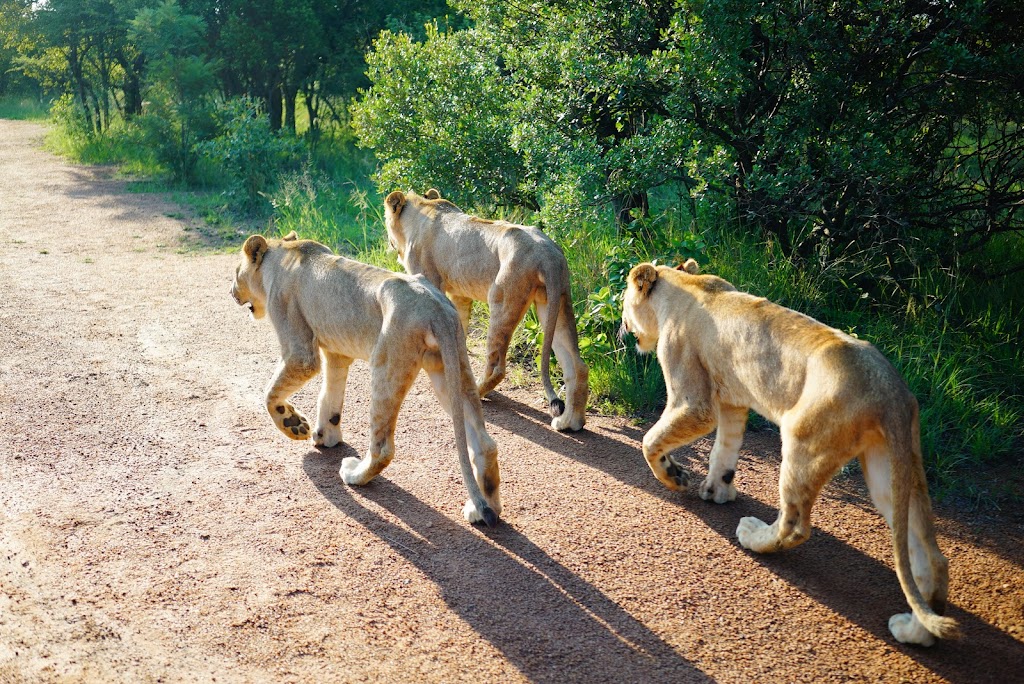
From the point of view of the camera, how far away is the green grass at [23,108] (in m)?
27.4

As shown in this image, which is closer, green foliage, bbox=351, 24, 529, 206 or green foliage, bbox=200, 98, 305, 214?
green foliage, bbox=351, 24, 529, 206

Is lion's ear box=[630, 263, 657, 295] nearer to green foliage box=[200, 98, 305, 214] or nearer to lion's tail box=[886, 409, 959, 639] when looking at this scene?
lion's tail box=[886, 409, 959, 639]

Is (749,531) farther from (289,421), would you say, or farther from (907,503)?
(289,421)

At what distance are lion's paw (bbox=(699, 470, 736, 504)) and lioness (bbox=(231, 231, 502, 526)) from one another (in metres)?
1.31

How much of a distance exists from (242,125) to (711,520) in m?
12.2

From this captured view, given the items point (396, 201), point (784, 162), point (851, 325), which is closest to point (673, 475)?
point (851, 325)

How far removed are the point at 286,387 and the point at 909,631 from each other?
3.87 m

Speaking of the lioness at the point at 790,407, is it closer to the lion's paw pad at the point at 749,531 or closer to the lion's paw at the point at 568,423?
the lion's paw pad at the point at 749,531

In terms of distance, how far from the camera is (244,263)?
647 centimetres

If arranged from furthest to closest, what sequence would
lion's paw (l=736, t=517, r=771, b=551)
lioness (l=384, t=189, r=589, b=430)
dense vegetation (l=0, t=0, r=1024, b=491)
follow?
→ 1. dense vegetation (l=0, t=0, r=1024, b=491)
2. lioness (l=384, t=189, r=589, b=430)
3. lion's paw (l=736, t=517, r=771, b=551)

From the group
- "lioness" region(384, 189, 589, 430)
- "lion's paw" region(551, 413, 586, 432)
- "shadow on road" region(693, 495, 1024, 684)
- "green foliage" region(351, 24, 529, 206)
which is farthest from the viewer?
"green foliage" region(351, 24, 529, 206)

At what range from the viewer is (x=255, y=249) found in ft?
20.9

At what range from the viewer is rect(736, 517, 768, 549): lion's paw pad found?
4.95m

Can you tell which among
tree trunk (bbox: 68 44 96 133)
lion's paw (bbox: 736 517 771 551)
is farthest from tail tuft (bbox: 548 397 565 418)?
tree trunk (bbox: 68 44 96 133)
